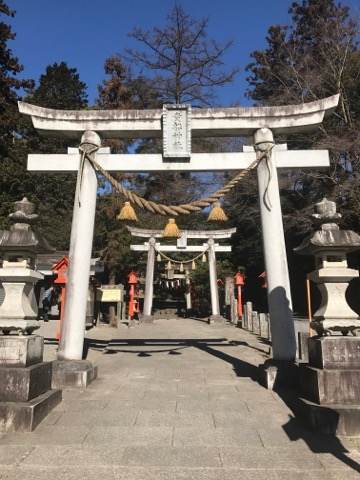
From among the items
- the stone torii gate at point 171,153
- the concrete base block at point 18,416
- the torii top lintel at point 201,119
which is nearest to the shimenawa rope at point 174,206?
the stone torii gate at point 171,153

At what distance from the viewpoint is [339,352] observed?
4.69m

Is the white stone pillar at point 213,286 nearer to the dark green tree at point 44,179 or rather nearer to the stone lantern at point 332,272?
the dark green tree at point 44,179

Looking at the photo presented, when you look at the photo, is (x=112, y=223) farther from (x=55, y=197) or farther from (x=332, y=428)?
(x=332, y=428)

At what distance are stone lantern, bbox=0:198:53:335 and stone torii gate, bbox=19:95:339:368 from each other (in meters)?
1.32

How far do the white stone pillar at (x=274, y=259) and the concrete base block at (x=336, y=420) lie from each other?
80.2 inches

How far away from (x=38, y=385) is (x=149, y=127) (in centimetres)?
483

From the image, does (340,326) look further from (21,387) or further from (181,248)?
(181,248)

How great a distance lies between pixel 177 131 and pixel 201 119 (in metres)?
0.52

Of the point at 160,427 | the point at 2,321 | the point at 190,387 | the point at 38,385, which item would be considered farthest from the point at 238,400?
the point at 2,321

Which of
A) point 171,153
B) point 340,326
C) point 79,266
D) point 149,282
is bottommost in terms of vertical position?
point 340,326

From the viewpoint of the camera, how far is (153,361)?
28.3ft

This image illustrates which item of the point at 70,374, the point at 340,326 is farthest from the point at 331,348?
the point at 70,374

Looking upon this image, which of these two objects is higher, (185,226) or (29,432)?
(185,226)

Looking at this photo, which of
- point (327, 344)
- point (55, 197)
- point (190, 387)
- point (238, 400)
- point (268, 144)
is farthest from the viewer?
point (55, 197)
